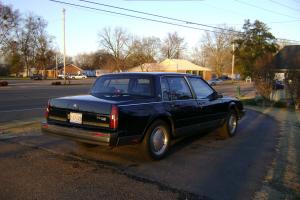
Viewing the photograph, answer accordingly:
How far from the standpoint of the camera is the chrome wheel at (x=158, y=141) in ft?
20.6

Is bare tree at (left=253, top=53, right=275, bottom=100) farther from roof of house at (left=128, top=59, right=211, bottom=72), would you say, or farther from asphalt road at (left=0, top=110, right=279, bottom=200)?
roof of house at (left=128, top=59, right=211, bottom=72)

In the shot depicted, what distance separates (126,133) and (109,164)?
712 millimetres

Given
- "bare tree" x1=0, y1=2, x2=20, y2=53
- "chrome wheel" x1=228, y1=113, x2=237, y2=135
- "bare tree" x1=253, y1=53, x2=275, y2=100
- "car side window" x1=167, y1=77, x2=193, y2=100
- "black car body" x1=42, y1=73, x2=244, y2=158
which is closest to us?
"black car body" x1=42, y1=73, x2=244, y2=158

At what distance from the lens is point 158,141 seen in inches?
253

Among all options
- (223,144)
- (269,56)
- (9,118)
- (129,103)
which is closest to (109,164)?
(129,103)

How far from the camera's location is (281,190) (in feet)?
16.6

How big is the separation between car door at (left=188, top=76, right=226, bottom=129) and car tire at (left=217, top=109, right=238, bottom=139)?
36cm

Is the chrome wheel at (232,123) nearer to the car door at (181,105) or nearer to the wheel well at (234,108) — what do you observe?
the wheel well at (234,108)

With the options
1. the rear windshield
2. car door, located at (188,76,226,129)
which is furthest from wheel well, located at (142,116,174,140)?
car door, located at (188,76,226,129)

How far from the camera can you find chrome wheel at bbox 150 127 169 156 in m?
6.29

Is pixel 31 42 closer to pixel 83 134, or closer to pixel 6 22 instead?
pixel 6 22

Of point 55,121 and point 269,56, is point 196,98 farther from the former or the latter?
point 269,56

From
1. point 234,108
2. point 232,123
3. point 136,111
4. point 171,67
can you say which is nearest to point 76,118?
point 136,111

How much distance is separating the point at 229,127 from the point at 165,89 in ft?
9.67
